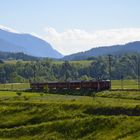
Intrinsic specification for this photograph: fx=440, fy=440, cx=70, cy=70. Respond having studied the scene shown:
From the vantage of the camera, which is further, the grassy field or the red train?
the red train

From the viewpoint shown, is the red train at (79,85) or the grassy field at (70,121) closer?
the grassy field at (70,121)

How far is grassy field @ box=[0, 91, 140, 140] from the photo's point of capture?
63.4 meters

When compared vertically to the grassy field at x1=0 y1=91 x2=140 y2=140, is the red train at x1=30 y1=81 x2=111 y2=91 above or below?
above

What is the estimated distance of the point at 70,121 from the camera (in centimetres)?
7006

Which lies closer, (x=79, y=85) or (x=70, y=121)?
(x=70, y=121)

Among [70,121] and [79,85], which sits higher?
[79,85]

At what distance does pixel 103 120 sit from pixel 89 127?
2.53 meters

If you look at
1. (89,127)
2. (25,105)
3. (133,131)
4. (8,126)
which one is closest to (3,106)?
(25,105)

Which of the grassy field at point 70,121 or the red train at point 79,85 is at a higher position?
the red train at point 79,85

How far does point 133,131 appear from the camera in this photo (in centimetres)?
6100

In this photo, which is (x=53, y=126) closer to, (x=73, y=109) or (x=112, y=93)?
(x=73, y=109)

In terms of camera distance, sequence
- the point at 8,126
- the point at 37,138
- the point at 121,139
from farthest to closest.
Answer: the point at 8,126, the point at 37,138, the point at 121,139

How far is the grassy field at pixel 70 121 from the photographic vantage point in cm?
6340

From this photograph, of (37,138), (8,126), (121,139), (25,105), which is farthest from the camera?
(25,105)
